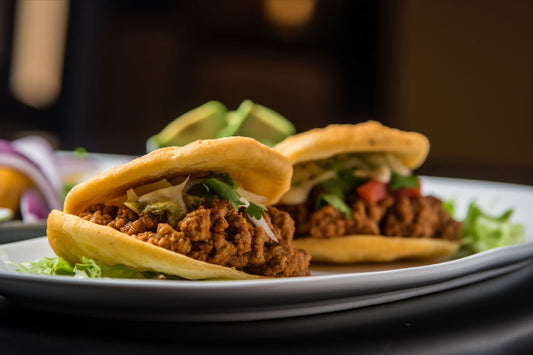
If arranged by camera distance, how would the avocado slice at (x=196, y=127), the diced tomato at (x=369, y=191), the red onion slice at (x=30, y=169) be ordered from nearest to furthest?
the diced tomato at (x=369, y=191)
the red onion slice at (x=30, y=169)
the avocado slice at (x=196, y=127)

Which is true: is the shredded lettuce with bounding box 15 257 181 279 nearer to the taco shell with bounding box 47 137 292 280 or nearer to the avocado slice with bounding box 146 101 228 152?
the taco shell with bounding box 47 137 292 280

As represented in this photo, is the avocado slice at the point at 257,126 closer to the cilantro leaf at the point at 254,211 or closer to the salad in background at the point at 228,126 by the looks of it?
the salad in background at the point at 228,126

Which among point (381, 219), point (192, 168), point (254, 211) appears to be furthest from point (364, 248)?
point (192, 168)

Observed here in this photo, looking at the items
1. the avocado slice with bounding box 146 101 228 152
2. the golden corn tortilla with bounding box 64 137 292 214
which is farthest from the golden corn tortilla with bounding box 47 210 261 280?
the avocado slice with bounding box 146 101 228 152

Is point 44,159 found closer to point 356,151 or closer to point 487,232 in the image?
point 356,151

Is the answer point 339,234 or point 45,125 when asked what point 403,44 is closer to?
point 45,125

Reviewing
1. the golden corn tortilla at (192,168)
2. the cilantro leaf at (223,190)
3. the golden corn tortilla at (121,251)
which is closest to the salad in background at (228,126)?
the golden corn tortilla at (192,168)
